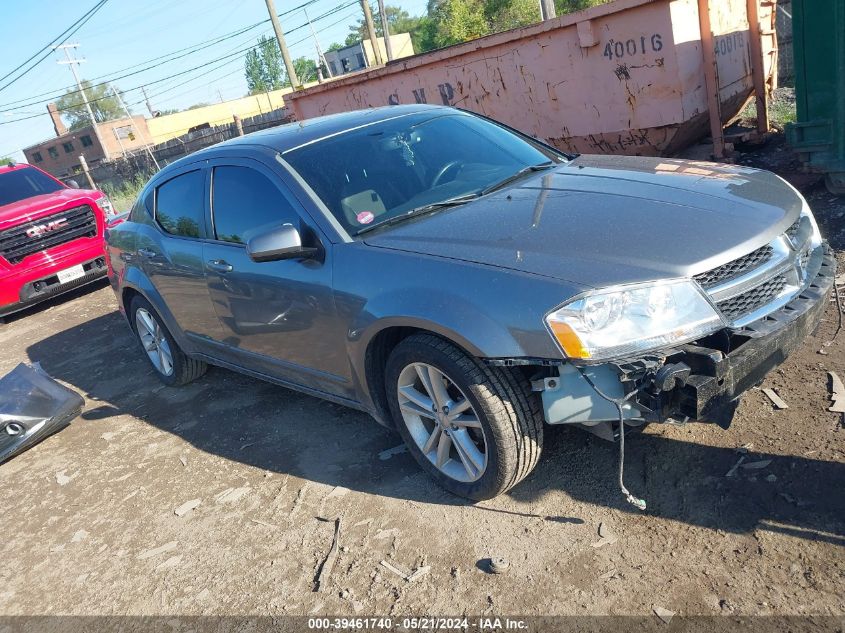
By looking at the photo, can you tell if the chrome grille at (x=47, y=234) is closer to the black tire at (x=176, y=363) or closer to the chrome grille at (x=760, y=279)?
Result: the black tire at (x=176, y=363)

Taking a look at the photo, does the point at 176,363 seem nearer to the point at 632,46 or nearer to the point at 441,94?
the point at 632,46

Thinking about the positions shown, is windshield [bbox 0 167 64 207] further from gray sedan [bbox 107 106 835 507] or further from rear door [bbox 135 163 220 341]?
gray sedan [bbox 107 106 835 507]

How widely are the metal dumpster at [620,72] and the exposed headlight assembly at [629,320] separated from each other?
5.55 meters

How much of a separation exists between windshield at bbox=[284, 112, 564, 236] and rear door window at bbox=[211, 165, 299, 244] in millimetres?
204

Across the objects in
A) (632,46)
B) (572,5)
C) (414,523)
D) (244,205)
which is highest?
(572,5)

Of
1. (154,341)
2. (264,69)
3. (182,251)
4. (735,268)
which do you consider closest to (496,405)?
(735,268)

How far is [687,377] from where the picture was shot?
2.52 meters

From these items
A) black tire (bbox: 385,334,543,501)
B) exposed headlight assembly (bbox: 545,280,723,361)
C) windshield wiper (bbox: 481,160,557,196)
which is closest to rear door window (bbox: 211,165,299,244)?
windshield wiper (bbox: 481,160,557,196)

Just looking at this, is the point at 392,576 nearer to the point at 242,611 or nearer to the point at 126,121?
the point at 242,611

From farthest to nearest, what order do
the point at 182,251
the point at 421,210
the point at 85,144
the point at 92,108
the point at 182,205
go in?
the point at 92,108
the point at 85,144
the point at 182,205
the point at 182,251
the point at 421,210

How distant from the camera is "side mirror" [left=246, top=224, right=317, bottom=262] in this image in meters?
3.36

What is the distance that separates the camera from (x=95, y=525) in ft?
12.9

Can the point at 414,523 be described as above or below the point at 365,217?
below

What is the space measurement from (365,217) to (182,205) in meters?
1.75
